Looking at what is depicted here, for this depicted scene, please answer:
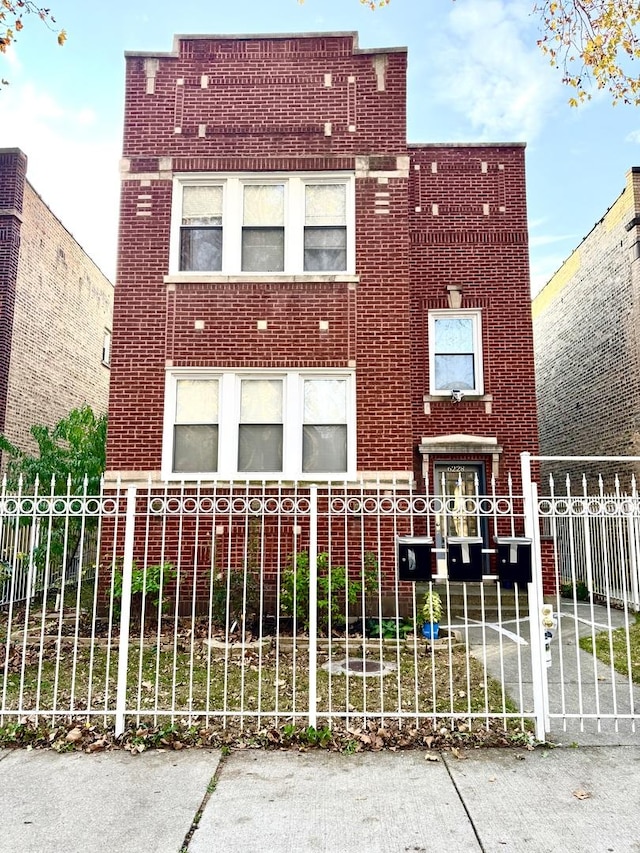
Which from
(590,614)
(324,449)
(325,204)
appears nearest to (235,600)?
(324,449)

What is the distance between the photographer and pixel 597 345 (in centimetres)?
1489

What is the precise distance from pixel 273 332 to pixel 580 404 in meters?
9.23

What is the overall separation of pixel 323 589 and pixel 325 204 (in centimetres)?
643

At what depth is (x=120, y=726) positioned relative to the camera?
5008 mm

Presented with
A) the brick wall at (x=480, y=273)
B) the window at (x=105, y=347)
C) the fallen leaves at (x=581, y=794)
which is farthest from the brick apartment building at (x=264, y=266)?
the window at (x=105, y=347)

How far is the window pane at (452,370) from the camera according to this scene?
1266 cm

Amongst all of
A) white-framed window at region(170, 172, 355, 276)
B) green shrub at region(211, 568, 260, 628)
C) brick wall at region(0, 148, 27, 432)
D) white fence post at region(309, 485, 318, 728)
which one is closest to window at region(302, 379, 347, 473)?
white-framed window at region(170, 172, 355, 276)

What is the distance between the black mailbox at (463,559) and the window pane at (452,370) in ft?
25.0

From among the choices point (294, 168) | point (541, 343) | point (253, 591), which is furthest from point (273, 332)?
point (541, 343)

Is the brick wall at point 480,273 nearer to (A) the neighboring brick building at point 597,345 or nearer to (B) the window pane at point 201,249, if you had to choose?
(A) the neighboring brick building at point 597,345

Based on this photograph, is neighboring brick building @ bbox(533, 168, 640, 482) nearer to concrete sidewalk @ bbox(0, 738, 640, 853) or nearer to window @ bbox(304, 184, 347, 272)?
window @ bbox(304, 184, 347, 272)

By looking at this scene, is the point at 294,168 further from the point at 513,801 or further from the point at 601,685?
the point at 513,801

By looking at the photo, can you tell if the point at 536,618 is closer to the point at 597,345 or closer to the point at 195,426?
the point at 195,426

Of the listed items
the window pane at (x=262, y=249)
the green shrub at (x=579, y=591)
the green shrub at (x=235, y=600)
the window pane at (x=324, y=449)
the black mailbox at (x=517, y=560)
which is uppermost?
the window pane at (x=262, y=249)
